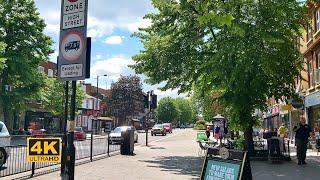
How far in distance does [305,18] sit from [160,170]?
370 inches

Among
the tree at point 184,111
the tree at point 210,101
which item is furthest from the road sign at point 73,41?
the tree at point 184,111

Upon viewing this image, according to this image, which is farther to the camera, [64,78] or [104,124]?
[104,124]

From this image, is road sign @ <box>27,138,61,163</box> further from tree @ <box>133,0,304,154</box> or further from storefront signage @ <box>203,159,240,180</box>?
tree @ <box>133,0,304,154</box>

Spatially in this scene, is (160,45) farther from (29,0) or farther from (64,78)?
(29,0)

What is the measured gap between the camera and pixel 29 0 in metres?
44.9

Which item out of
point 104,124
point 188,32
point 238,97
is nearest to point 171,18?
point 188,32

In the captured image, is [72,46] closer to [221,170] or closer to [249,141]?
[221,170]

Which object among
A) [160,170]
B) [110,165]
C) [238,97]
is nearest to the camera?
[160,170]

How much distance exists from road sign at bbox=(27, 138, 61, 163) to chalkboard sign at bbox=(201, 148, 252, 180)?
301 centimetres

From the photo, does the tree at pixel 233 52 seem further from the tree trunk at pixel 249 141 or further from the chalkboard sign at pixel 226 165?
the chalkboard sign at pixel 226 165

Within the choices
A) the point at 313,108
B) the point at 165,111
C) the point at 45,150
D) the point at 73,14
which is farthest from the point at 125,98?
the point at 73,14

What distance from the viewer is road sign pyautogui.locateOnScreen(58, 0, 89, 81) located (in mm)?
7871

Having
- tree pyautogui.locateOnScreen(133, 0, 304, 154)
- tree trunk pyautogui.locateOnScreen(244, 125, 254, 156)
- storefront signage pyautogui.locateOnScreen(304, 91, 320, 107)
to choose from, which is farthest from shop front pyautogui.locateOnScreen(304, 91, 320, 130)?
tree trunk pyautogui.locateOnScreen(244, 125, 254, 156)

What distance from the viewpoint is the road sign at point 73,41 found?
787 cm
